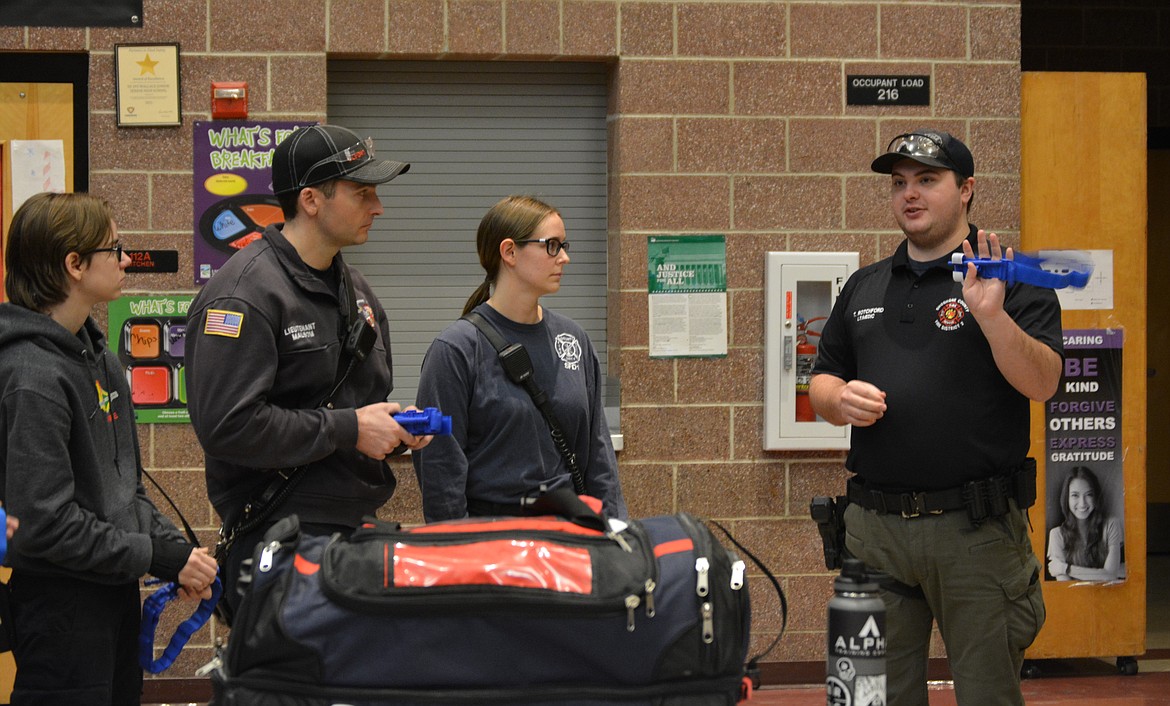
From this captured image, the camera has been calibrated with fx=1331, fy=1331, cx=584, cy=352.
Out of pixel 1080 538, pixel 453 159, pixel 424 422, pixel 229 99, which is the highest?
pixel 229 99

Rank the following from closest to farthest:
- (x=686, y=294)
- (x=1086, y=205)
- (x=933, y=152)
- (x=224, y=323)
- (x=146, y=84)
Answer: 1. (x=224, y=323)
2. (x=933, y=152)
3. (x=146, y=84)
4. (x=686, y=294)
5. (x=1086, y=205)

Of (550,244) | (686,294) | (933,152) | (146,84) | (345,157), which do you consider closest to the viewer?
(345,157)

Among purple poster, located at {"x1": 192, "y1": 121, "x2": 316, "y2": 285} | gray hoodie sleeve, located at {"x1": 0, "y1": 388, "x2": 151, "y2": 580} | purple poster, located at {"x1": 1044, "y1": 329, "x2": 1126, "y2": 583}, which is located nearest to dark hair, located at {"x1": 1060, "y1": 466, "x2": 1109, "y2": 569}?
purple poster, located at {"x1": 1044, "y1": 329, "x2": 1126, "y2": 583}

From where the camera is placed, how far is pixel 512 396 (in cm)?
351

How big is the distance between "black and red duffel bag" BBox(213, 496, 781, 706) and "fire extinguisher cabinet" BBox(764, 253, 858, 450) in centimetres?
352

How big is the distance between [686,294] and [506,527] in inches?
137

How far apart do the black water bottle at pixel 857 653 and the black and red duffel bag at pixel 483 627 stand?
202mm

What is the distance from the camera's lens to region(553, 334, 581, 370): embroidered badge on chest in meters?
3.65

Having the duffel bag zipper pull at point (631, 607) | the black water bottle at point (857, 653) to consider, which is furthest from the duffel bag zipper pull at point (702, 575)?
the black water bottle at point (857, 653)

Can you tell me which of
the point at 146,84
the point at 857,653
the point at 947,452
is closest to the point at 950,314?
the point at 947,452

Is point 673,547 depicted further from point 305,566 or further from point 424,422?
point 424,422

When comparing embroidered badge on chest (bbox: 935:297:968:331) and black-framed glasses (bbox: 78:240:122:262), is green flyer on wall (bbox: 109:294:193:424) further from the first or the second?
embroidered badge on chest (bbox: 935:297:968:331)

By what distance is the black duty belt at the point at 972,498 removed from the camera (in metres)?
3.28

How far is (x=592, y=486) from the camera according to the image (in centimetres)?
367
